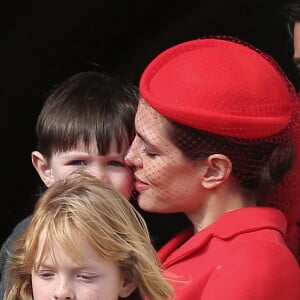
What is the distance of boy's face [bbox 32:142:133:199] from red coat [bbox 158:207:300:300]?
314 mm

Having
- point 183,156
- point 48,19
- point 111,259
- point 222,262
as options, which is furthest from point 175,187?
point 48,19

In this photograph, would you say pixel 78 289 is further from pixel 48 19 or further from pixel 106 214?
pixel 48 19

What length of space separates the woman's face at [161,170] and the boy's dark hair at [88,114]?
0.71 ft

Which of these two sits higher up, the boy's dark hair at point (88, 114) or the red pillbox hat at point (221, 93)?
the red pillbox hat at point (221, 93)

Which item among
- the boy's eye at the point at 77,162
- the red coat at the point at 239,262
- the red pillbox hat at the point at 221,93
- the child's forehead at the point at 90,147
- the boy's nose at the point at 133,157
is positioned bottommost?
the red coat at the point at 239,262

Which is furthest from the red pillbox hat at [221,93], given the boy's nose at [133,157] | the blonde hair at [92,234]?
the blonde hair at [92,234]

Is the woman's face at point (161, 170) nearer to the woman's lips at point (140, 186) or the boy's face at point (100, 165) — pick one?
the woman's lips at point (140, 186)

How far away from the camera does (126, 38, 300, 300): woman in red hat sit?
243 centimetres

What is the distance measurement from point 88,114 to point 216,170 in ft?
1.59

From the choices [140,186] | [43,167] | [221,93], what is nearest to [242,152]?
[221,93]

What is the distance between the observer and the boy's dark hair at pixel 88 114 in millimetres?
2838

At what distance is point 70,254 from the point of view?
86.6 inches

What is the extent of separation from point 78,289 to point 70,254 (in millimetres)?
76

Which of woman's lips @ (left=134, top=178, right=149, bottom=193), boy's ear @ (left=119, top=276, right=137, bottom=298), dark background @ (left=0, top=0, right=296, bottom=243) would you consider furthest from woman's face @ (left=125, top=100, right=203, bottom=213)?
dark background @ (left=0, top=0, right=296, bottom=243)
